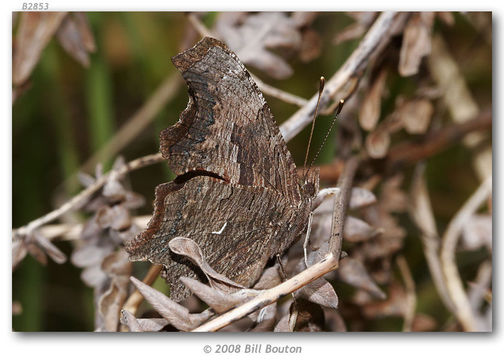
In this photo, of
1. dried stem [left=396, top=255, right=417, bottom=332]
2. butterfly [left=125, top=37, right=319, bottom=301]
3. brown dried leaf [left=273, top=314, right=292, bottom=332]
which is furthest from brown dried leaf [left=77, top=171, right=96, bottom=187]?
dried stem [left=396, top=255, right=417, bottom=332]

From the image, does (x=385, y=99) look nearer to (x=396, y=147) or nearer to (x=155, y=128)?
(x=396, y=147)

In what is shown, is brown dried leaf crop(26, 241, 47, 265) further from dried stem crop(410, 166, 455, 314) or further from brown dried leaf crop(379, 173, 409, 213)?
dried stem crop(410, 166, 455, 314)

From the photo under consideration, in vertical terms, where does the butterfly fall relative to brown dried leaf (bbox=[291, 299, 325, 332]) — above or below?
above

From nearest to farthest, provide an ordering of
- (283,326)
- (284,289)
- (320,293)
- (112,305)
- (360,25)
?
1. (284,289)
2. (320,293)
3. (283,326)
4. (112,305)
5. (360,25)

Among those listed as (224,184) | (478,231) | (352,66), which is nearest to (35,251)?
(224,184)

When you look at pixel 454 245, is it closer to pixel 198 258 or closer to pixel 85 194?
pixel 198 258
